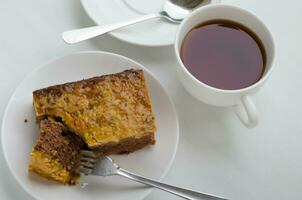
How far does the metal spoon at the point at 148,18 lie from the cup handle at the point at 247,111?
0.29 meters

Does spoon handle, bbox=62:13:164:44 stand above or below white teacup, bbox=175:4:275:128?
above

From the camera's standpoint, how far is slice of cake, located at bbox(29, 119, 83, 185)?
0.96 m

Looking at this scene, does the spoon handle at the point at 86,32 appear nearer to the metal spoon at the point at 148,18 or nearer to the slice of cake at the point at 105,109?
the metal spoon at the point at 148,18

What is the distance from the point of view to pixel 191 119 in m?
1.11

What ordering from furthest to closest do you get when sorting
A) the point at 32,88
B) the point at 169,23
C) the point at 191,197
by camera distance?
the point at 169,23 → the point at 32,88 → the point at 191,197

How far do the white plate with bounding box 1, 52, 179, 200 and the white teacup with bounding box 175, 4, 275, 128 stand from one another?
3.6 inches

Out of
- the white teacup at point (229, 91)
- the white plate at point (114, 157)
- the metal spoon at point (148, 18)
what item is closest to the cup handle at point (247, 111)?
the white teacup at point (229, 91)

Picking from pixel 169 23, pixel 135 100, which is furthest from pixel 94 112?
pixel 169 23

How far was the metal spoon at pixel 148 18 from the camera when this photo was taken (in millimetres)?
1117

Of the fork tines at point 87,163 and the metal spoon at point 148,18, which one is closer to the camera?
the fork tines at point 87,163

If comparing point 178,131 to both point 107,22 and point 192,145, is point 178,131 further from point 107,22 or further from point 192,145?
point 107,22

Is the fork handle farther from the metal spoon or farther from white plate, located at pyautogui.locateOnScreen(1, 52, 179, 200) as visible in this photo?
the metal spoon

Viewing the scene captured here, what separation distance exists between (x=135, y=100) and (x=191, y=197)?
0.23 meters

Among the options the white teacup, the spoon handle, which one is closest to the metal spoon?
the spoon handle
